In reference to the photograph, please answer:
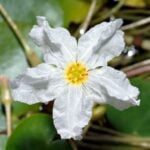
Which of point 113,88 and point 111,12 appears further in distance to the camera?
point 111,12

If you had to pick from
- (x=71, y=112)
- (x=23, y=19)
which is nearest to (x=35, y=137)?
(x=71, y=112)

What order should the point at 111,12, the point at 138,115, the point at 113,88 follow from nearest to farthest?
1. the point at 113,88
2. the point at 138,115
3. the point at 111,12

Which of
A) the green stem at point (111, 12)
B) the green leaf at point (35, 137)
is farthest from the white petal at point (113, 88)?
the green stem at point (111, 12)

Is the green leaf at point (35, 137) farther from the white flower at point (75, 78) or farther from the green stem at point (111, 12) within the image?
the green stem at point (111, 12)

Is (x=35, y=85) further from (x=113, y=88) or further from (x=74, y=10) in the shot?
(x=74, y=10)

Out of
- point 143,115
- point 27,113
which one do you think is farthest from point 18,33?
point 143,115

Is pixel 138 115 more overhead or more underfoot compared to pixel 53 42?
more underfoot

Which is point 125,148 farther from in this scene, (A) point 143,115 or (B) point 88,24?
(B) point 88,24
